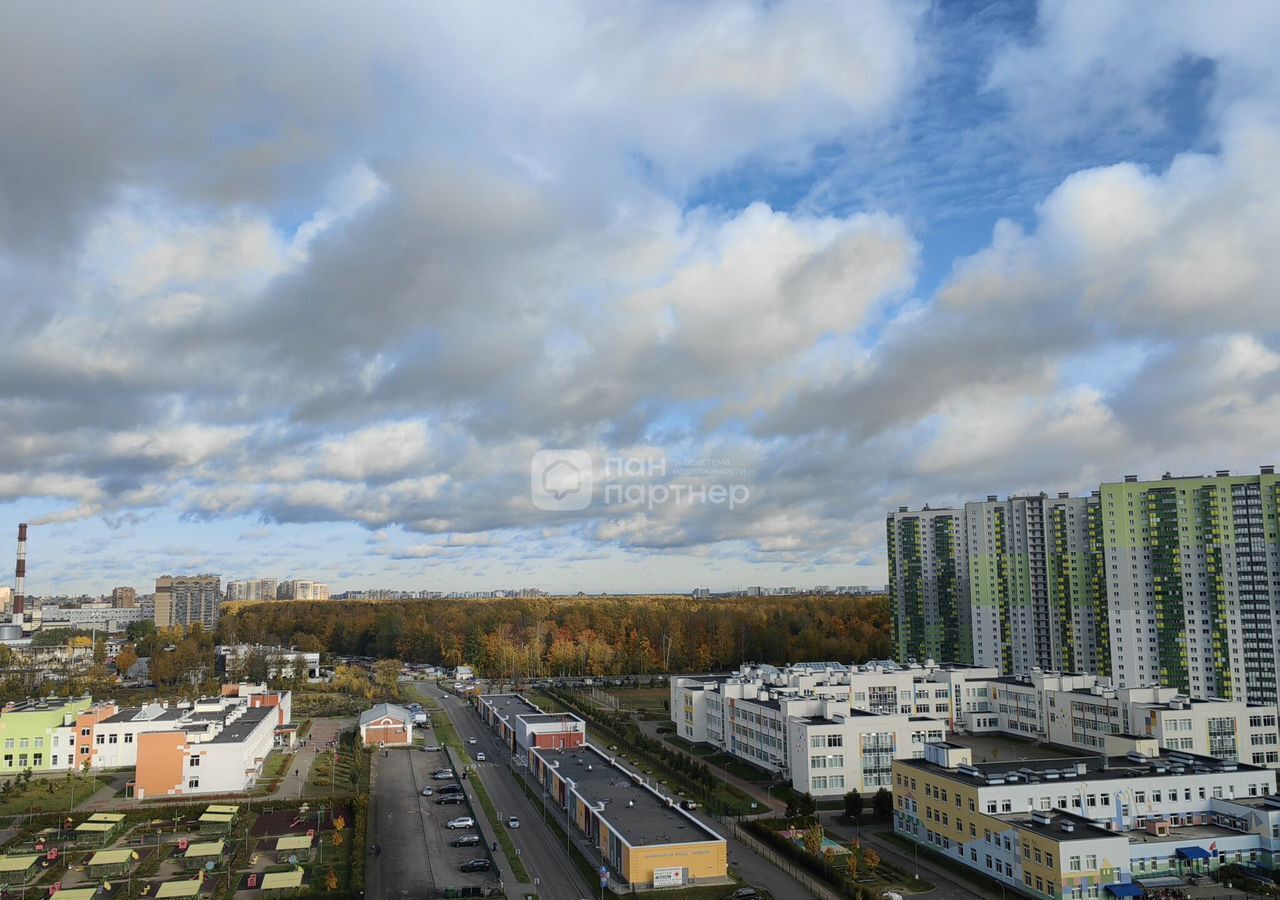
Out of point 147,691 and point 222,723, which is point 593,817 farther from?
point 147,691

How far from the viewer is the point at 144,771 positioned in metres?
29.9

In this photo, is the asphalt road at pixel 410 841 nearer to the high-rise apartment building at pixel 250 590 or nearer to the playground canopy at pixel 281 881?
the playground canopy at pixel 281 881

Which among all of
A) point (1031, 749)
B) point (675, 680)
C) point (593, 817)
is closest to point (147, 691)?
point (675, 680)

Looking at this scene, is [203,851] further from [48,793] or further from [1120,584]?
[1120,584]

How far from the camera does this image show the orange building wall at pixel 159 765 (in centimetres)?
2992

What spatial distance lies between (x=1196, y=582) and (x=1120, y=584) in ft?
11.1

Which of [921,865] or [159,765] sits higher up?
[159,765]

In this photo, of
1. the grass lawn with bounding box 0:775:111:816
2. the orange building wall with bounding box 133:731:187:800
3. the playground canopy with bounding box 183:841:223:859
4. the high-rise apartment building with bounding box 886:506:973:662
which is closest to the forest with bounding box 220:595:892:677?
the high-rise apartment building with bounding box 886:506:973:662

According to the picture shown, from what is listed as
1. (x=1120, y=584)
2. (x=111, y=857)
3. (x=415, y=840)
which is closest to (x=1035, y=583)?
(x=1120, y=584)

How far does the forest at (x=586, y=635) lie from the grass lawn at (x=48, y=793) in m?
32.1

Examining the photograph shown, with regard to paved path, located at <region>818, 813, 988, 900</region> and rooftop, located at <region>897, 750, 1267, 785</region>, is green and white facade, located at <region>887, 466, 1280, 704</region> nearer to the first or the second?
rooftop, located at <region>897, 750, 1267, 785</region>

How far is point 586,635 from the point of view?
2717 inches

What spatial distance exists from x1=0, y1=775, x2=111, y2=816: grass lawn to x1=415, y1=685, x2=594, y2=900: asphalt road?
490 inches

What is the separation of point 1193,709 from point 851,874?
1698cm
